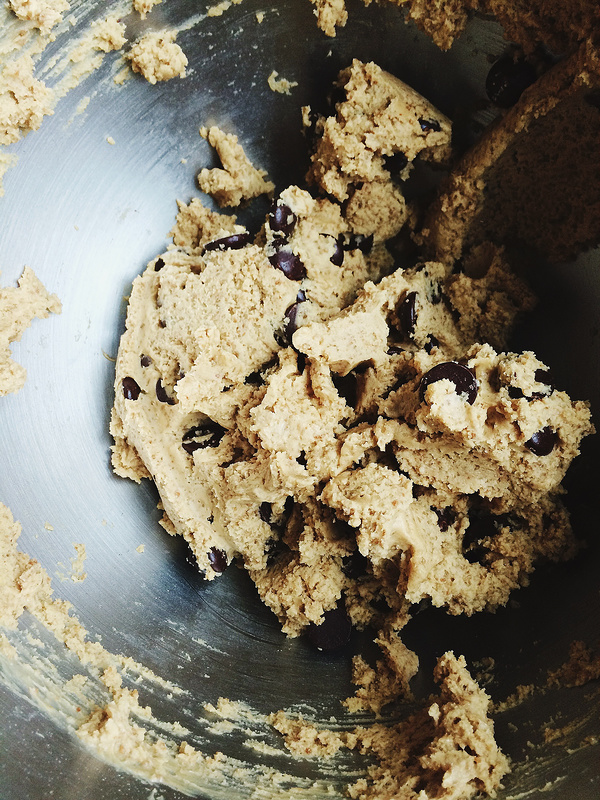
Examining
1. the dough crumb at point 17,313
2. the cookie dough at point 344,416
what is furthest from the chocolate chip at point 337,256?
the dough crumb at point 17,313

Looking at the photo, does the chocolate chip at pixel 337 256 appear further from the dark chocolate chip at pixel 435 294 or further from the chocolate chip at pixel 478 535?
the chocolate chip at pixel 478 535

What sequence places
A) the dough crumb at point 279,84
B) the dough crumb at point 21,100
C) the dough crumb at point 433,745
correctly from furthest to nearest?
the dough crumb at point 279,84 < the dough crumb at point 21,100 < the dough crumb at point 433,745

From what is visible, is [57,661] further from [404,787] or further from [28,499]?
[404,787]

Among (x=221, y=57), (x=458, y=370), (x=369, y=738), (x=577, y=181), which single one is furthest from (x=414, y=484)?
(x=221, y=57)

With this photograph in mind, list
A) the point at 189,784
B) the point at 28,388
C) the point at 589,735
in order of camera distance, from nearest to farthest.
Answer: the point at 589,735 → the point at 189,784 → the point at 28,388

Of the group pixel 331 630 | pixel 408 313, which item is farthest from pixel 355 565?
pixel 408 313

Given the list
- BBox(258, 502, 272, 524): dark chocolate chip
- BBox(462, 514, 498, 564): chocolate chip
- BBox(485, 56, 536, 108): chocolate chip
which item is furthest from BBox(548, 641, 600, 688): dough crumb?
BBox(485, 56, 536, 108): chocolate chip

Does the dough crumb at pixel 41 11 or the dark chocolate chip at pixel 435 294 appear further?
the dark chocolate chip at pixel 435 294
